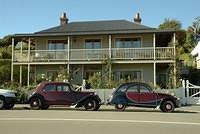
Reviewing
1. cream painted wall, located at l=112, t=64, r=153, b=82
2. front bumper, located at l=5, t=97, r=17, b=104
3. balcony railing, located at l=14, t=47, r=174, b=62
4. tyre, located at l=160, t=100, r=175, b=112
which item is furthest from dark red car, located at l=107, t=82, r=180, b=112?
cream painted wall, located at l=112, t=64, r=153, b=82

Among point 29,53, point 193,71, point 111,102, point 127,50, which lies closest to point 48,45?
point 29,53

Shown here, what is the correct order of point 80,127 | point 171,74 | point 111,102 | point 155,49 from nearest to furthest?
point 80,127, point 111,102, point 171,74, point 155,49

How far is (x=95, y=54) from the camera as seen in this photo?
1329 inches

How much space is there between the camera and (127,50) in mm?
33062

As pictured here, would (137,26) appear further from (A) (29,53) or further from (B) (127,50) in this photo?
(A) (29,53)

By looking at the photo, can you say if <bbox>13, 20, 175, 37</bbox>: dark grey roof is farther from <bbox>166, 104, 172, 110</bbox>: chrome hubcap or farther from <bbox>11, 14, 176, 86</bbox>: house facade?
<bbox>166, 104, 172, 110</bbox>: chrome hubcap

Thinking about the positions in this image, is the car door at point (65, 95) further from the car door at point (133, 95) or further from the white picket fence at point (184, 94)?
the white picket fence at point (184, 94)

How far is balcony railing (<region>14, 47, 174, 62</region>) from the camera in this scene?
3256cm

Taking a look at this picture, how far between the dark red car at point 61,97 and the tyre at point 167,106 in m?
3.44

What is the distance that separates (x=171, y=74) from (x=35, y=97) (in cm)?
1273

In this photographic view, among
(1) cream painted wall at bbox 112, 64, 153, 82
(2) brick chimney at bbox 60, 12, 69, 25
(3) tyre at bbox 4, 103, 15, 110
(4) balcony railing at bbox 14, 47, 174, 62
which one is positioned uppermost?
(2) brick chimney at bbox 60, 12, 69, 25

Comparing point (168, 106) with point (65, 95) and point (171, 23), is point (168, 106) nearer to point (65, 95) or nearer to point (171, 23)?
point (65, 95)

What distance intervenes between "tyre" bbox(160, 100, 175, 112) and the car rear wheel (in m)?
3.54

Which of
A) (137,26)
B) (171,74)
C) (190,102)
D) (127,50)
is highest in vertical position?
(137,26)
